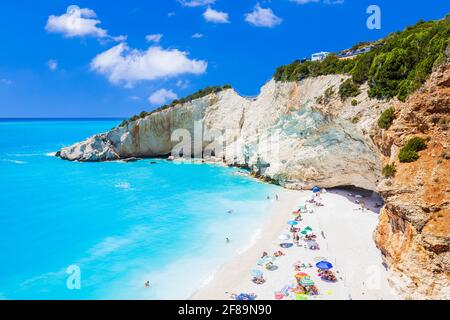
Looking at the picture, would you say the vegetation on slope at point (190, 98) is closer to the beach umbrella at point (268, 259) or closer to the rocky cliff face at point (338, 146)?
the rocky cliff face at point (338, 146)

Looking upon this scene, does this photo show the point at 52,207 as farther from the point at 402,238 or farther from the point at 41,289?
the point at 402,238

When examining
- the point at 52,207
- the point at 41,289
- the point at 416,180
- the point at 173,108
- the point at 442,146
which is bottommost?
the point at 41,289

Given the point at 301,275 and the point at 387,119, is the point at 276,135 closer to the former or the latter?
the point at 387,119

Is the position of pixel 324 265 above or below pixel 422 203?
below

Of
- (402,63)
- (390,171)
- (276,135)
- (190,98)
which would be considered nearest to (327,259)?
(390,171)

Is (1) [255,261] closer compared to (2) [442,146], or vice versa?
(2) [442,146]

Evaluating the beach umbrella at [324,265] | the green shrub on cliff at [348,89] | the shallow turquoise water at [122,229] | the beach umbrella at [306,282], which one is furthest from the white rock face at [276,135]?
the beach umbrella at [306,282]

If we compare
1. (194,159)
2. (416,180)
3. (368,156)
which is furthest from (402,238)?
(194,159)
